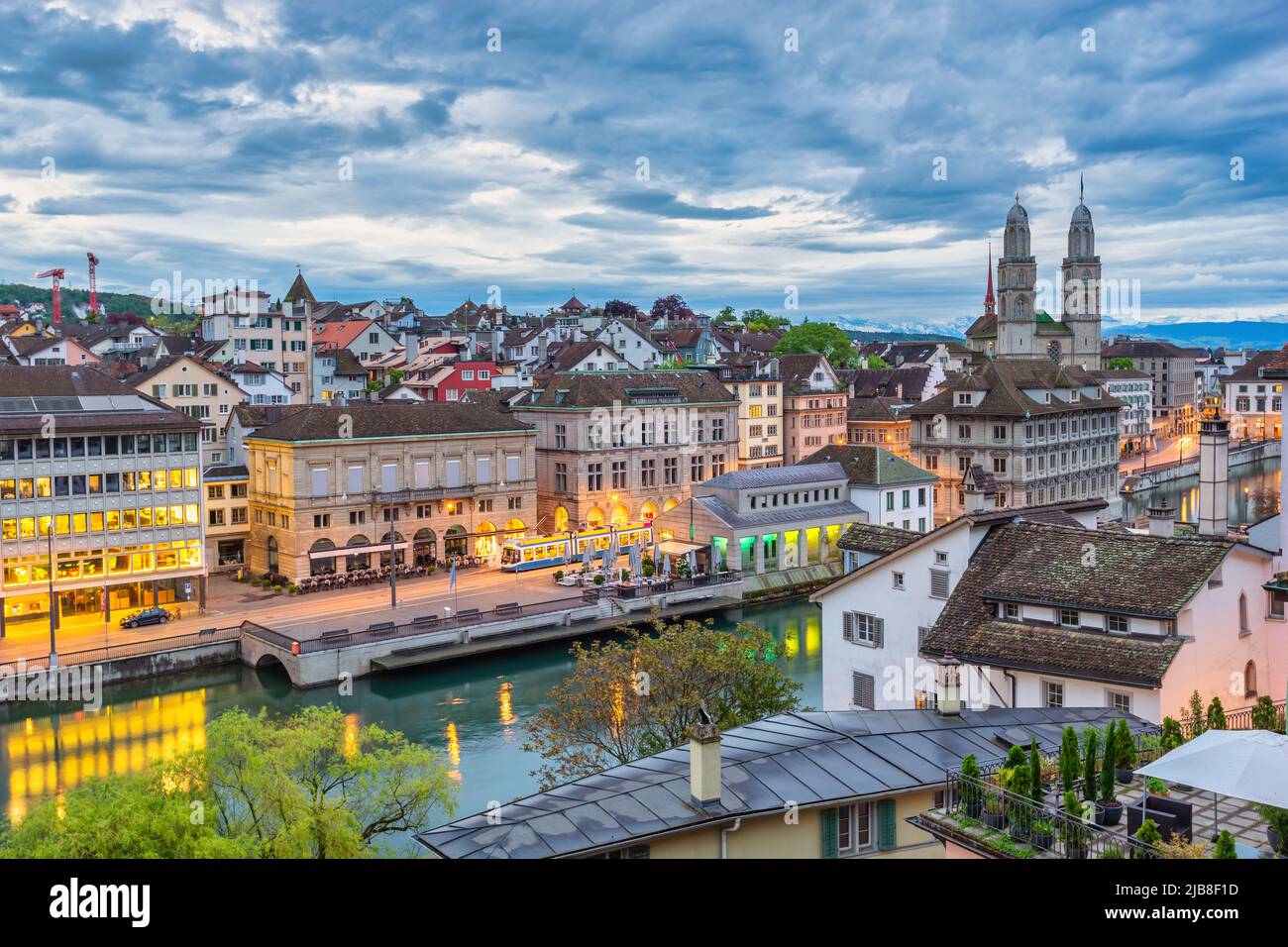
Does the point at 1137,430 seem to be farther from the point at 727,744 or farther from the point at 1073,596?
the point at 727,744

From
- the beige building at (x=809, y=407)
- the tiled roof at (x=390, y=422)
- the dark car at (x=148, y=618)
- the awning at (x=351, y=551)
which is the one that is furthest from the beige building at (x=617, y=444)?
the dark car at (x=148, y=618)

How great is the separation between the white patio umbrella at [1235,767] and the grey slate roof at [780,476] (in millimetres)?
58209

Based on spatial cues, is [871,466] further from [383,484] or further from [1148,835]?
[1148,835]

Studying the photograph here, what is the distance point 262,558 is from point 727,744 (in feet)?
178

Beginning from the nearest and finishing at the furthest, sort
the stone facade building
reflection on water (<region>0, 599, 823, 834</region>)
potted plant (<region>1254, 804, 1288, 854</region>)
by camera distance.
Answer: potted plant (<region>1254, 804, 1288, 854</region>) < reflection on water (<region>0, 599, 823, 834</region>) < the stone facade building

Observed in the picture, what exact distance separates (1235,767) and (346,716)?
38.0 m

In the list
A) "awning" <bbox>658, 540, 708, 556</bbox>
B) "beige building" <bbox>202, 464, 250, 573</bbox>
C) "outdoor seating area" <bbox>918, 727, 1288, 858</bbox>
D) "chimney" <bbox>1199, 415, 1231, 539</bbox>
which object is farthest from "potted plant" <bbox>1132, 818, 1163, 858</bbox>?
"beige building" <bbox>202, 464, 250, 573</bbox>

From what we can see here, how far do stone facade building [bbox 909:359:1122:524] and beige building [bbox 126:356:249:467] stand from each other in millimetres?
51044

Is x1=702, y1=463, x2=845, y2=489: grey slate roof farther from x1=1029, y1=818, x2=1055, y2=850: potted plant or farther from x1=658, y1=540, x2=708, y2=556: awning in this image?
x1=1029, y1=818, x2=1055, y2=850: potted plant

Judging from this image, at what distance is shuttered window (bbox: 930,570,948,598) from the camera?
101ft

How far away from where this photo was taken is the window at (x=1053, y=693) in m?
25.5

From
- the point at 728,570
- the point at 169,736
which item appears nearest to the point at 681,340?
the point at 728,570
